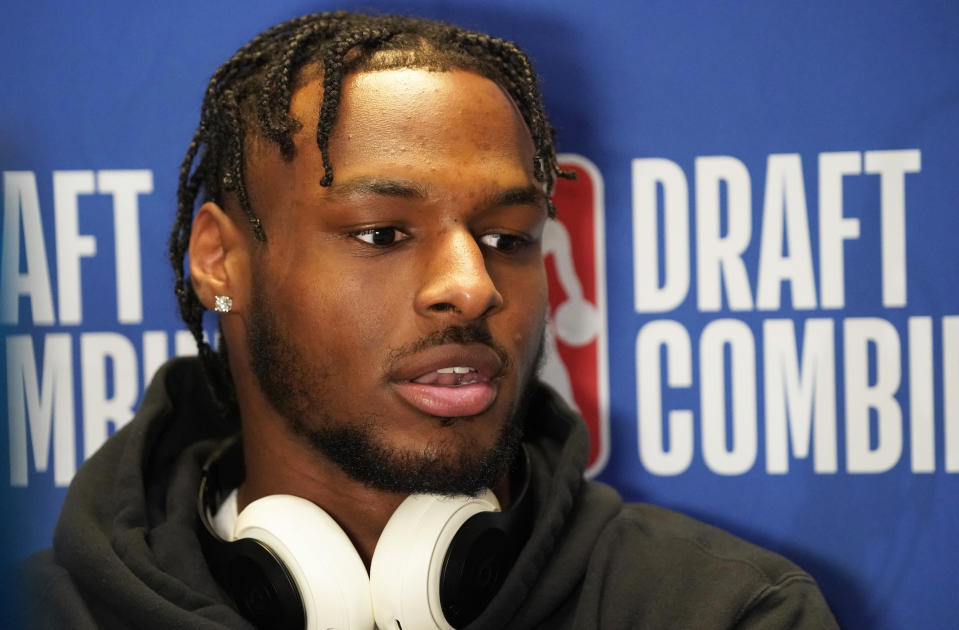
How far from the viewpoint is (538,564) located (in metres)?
1.43

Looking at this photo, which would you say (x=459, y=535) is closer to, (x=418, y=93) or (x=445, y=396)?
(x=445, y=396)

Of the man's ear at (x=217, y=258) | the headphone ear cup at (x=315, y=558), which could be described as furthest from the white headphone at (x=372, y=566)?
the man's ear at (x=217, y=258)

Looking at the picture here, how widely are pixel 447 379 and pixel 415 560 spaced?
24cm

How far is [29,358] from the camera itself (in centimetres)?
186

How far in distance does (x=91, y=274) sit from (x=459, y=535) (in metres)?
0.94

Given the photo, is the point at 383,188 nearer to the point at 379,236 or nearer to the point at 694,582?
the point at 379,236

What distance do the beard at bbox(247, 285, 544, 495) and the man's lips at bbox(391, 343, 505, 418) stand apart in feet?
0.04

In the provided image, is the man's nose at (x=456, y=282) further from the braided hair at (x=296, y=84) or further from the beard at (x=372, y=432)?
the braided hair at (x=296, y=84)

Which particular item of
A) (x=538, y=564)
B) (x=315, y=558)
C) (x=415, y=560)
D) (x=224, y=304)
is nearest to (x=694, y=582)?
(x=538, y=564)

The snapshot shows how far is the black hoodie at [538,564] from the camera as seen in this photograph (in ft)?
4.49

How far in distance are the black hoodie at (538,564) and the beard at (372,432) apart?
0.13m

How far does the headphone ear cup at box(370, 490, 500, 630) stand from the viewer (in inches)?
51.4

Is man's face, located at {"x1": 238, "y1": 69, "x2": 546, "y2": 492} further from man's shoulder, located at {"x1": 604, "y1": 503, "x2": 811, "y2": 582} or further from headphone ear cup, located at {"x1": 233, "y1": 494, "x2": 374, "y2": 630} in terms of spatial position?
man's shoulder, located at {"x1": 604, "y1": 503, "x2": 811, "y2": 582}

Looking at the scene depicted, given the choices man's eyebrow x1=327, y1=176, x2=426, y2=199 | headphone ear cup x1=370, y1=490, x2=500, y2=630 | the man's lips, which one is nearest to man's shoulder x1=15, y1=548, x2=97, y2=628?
headphone ear cup x1=370, y1=490, x2=500, y2=630
